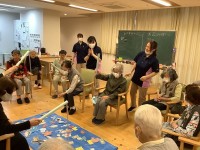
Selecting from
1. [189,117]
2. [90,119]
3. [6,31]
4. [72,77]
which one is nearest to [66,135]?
[90,119]

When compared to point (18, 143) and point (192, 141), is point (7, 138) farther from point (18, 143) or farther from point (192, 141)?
point (192, 141)

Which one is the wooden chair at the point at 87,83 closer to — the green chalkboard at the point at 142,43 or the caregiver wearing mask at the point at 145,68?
the caregiver wearing mask at the point at 145,68

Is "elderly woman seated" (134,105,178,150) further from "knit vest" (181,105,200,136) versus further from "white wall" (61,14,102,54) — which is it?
"white wall" (61,14,102,54)

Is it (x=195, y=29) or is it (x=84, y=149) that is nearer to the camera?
(x=84, y=149)

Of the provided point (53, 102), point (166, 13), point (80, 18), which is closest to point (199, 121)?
point (53, 102)

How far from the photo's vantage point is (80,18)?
8102 mm

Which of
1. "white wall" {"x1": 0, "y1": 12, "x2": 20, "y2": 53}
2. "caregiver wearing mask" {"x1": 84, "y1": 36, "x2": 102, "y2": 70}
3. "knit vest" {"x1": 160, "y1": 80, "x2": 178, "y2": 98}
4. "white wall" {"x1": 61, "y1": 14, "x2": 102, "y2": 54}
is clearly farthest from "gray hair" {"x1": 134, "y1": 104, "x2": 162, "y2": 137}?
"white wall" {"x1": 0, "y1": 12, "x2": 20, "y2": 53}

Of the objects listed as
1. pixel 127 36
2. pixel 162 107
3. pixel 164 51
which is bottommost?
pixel 162 107

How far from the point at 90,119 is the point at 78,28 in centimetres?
566

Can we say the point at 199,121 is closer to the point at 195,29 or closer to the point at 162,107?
the point at 162,107

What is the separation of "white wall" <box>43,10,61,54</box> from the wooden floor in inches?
96.0

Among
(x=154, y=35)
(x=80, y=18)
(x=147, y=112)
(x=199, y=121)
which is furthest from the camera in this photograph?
(x=80, y=18)

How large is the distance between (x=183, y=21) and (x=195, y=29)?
1.30 feet

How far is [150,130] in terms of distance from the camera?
3.74 ft
